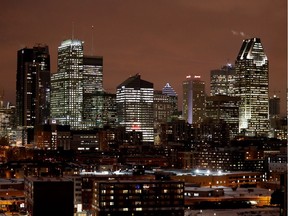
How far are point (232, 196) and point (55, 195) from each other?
7.85 metres

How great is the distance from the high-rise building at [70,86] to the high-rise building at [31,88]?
1106 mm

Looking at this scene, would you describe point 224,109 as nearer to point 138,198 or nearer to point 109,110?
point 109,110

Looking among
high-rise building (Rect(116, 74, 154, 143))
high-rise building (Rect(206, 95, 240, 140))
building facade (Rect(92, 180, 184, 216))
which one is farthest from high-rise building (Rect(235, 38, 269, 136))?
building facade (Rect(92, 180, 184, 216))

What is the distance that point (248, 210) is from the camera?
20.8m

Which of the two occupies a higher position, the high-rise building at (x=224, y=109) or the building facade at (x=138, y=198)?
the high-rise building at (x=224, y=109)

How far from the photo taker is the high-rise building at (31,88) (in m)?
60.4

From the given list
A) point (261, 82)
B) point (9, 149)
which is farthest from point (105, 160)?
point (261, 82)

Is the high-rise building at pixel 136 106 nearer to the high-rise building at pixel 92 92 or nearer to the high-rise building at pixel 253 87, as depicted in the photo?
the high-rise building at pixel 92 92

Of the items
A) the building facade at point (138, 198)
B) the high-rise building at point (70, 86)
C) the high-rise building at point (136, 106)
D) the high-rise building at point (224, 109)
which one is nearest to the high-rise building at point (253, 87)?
the high-rise building at point (224, 109)

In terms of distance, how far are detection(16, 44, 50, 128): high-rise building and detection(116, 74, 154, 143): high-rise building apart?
21.3 ft

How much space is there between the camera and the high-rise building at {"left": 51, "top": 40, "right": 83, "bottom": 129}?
200 feet

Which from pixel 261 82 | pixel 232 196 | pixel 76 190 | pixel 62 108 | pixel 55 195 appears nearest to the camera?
pixel 55 195

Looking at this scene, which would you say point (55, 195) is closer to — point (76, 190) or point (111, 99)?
point (76, 190)

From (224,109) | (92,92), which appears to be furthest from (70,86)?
(224,109)
